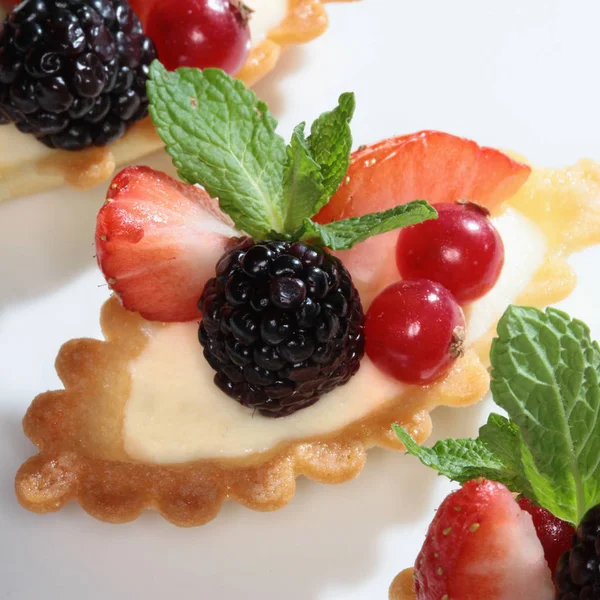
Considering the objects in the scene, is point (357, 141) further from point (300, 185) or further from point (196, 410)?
point (196, 410)

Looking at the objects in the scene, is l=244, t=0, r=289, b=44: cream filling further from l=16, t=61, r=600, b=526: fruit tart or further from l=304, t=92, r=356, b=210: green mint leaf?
l=304, t=92, r=356, b=210: green mint leaf

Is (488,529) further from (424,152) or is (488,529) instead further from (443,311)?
(424,152)

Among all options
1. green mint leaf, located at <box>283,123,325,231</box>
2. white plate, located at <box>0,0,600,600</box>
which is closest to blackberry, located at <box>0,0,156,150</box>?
white plate, located at <box>0,0,600,600</box>

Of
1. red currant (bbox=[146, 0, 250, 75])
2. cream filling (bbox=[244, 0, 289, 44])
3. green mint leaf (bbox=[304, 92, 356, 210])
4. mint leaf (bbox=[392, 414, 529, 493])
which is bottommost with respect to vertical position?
mint leaf (bbox=[392, 414, 529, 493])

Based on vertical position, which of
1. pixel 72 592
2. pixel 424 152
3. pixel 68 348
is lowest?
pixel 72 592

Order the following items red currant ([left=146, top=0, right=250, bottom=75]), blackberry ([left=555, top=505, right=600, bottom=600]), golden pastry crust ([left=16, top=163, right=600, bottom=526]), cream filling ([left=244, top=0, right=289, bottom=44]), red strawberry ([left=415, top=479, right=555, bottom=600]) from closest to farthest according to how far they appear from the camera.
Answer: blackberry ([left=555, top=505, right=600, bottom=600]) < red strawberry ([left=415, top=479, right=555, bottom=600]) < golden pastry crust ([left=16, top=163, right=600, bottom=526]) < red currant ([left=146, top=0, right=250, bottom=75]) < cream filling ([left=244, top=0, right=289, bottom=44])

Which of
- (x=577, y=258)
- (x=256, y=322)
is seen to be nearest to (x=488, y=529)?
(x=256, y=322)

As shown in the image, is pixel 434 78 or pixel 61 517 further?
pixel 434 78
